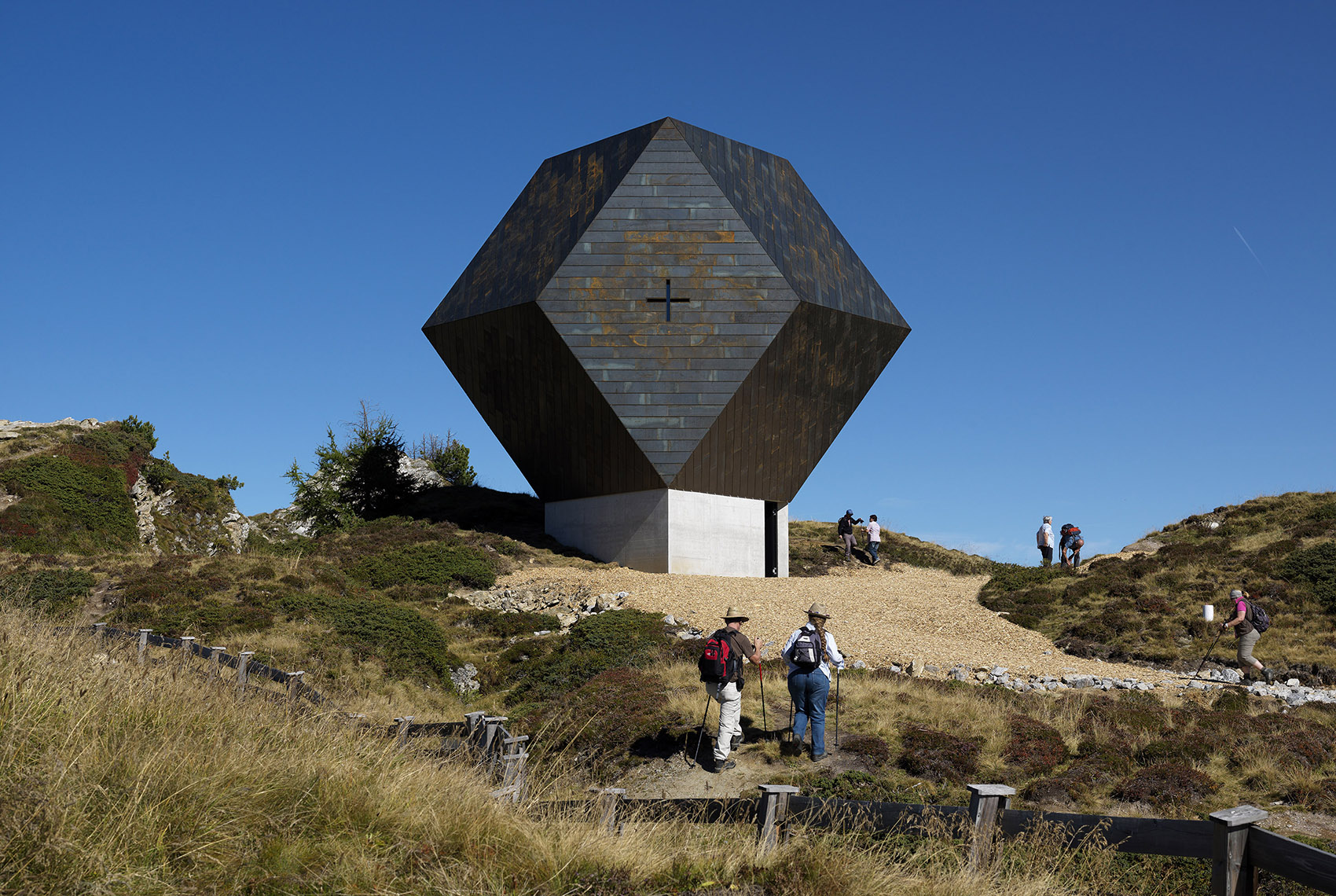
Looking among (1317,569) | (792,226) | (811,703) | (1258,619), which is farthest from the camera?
(792,226)

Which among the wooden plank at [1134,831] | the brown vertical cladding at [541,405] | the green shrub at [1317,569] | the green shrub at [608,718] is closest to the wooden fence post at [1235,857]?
the wooden plank at [1134,831]

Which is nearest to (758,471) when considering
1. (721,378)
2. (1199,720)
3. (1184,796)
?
(721,378)

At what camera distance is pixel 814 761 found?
1216cm

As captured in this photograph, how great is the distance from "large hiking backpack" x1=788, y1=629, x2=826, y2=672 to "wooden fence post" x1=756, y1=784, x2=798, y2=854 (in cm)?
479

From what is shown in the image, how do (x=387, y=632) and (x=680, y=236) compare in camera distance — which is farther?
(x=680, y=236)

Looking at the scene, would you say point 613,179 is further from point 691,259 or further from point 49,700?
point 49,700

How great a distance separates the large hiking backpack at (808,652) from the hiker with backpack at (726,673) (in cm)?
48

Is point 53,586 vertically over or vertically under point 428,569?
under

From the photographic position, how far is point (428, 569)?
93.3 ft

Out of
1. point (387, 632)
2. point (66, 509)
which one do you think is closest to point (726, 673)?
point (387, 632)

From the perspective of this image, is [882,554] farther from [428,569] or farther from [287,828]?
[287,828]

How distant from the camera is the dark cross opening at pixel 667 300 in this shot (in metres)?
29.2

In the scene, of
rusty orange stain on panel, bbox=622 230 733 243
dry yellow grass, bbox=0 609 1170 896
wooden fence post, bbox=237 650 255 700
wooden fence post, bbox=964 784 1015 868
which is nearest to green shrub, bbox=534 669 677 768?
wooden fence post, bbox=237 650 255 700

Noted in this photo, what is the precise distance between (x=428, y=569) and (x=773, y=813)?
22.9 meters
